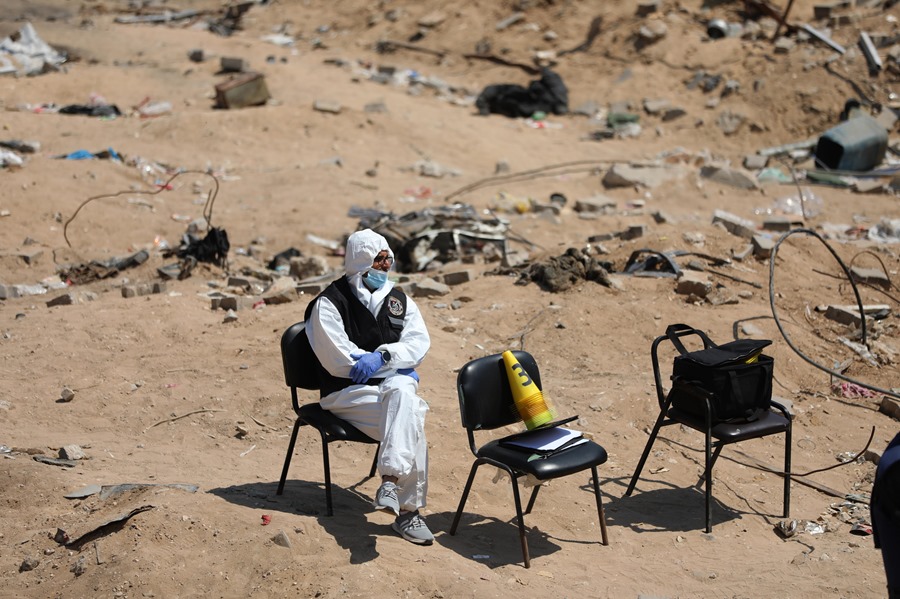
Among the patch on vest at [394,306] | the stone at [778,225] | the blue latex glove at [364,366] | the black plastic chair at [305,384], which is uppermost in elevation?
the patch on vest at [394,306]

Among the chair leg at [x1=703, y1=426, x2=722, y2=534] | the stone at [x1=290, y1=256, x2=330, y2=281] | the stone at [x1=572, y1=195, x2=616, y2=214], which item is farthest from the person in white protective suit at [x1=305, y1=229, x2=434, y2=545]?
the stone at [x1=572, y1=195, x2=616, y2=214]

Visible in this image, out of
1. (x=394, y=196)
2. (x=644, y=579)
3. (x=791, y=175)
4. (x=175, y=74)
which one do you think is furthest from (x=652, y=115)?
(x=644, y=579)

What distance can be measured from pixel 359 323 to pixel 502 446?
1011 millimetres

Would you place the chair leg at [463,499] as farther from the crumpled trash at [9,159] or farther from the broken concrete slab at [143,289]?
the crumpled trash at [9,159]

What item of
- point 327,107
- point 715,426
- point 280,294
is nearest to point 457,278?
point 280,294

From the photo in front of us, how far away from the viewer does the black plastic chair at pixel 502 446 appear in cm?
464

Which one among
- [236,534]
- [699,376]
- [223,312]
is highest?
[699,376]

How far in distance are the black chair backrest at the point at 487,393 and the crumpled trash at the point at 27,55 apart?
1586cm

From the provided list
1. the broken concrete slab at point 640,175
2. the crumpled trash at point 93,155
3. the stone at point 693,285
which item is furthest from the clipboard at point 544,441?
the crumpled trash at point 93,155

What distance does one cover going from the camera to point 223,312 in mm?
8445

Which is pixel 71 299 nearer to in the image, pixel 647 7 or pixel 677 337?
pixel 677 337

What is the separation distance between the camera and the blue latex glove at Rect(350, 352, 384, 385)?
4.82 m

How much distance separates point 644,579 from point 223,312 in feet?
16.4

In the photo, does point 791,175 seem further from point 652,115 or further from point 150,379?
point 150,379
